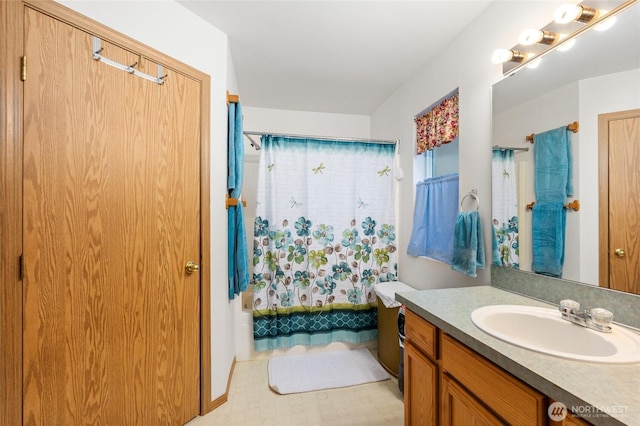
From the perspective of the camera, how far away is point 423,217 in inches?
82.4

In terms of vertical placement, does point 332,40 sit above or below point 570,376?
above

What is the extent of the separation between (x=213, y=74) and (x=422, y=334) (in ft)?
6.29

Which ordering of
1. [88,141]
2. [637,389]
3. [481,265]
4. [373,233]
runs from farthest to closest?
[373,233] < [481,265] < [88,141] < [637,389]

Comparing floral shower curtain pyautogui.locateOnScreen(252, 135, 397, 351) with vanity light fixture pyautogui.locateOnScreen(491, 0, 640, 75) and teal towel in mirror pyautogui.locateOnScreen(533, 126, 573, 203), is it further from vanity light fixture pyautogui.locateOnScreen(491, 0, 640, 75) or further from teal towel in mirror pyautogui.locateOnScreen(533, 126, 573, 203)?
teal towel in mirror pyautogui.locateOnScreen(533, 126, 573, 203)

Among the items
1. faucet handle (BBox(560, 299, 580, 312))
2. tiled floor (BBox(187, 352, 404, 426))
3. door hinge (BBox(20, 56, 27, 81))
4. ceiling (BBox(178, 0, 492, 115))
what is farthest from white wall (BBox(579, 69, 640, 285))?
door hinge (BBox(20, 56, 27, 81))

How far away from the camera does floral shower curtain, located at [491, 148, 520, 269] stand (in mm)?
1325

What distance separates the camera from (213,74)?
170 centimetres

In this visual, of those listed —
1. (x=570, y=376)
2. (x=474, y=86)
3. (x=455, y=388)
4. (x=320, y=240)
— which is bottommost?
(x=455, y=388)

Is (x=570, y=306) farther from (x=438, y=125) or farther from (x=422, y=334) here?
(x=438, y=125)

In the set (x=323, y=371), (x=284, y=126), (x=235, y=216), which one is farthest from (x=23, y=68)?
(x=323, y=371)

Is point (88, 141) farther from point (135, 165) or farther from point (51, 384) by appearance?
point (51, 384)

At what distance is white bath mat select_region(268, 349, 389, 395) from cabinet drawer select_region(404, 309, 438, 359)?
1.01 m

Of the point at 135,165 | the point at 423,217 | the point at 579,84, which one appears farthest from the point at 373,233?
the point at 135,165

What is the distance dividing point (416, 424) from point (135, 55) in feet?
7.43
